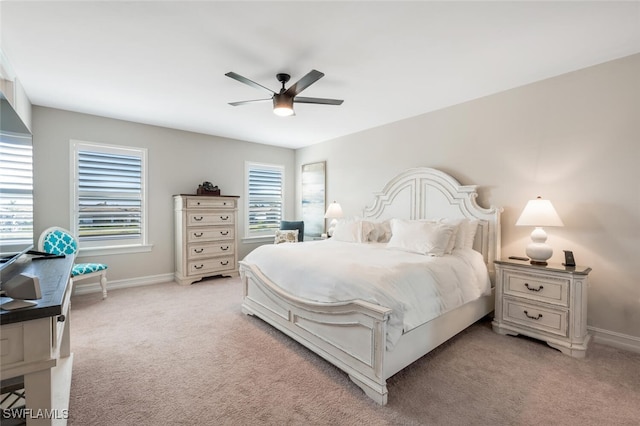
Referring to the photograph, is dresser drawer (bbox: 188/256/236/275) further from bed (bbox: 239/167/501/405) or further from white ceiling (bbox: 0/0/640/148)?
white ceiling (bbox: 0/0/640/148)

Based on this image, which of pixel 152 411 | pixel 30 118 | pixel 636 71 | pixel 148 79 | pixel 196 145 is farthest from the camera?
pixel 196 145

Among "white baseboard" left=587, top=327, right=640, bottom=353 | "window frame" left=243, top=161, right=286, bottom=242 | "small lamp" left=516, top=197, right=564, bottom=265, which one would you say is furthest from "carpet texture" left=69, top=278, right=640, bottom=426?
"window frame" left=243, top=161, right=286, bottom=242

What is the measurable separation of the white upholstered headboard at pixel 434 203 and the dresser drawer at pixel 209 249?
2.39 m

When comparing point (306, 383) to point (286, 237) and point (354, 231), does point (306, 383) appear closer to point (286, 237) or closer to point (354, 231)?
point (354, 231)

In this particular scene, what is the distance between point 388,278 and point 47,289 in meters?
1.95

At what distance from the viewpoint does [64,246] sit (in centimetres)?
355

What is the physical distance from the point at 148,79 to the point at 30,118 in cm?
199

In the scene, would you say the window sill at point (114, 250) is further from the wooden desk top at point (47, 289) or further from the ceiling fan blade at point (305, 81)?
the ceiling fan blade at point (305, 81)

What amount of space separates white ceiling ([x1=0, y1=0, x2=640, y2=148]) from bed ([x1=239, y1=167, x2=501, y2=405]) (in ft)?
3.91

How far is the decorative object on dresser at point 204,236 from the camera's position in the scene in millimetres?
4406

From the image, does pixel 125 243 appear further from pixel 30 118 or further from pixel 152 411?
pixel 152 411

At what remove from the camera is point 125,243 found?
429 centimetres

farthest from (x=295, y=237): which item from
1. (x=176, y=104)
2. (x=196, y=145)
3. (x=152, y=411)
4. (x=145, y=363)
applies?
(x=152, y=411)

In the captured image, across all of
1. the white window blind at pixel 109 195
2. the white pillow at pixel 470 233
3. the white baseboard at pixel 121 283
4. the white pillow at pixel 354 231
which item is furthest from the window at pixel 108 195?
the white pillow at pixel 470 233
